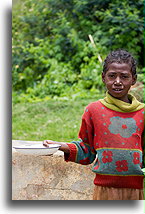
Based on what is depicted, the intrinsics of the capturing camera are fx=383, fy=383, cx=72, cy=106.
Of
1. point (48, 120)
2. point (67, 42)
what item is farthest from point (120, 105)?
point (67, 42)

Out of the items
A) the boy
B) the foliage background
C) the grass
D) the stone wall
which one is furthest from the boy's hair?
the foliage background

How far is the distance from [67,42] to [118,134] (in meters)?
5.23

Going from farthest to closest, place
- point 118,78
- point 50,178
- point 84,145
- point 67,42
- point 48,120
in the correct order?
point 67,42 → point 48,120 → point 50,178 → point 84,145 → point 118,78

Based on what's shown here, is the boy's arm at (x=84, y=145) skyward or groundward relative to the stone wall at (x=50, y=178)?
skyward

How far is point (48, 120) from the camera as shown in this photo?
184 inches

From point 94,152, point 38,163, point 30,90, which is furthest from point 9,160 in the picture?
point 30,90

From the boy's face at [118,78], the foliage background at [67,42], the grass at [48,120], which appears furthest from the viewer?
the foliage background at [67,42]

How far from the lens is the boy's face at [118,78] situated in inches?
65.7

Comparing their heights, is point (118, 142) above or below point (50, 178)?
above

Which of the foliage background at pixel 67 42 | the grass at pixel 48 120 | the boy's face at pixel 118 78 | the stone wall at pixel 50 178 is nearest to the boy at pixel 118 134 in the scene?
the boy's face at pixel 118 78

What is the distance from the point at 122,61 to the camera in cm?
169

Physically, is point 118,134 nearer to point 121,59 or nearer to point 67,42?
point 121,59

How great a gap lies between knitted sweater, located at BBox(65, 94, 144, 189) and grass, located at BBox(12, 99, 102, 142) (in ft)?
7.33

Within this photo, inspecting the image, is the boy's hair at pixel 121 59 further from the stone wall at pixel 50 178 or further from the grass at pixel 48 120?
the grass at pixel 48 120
